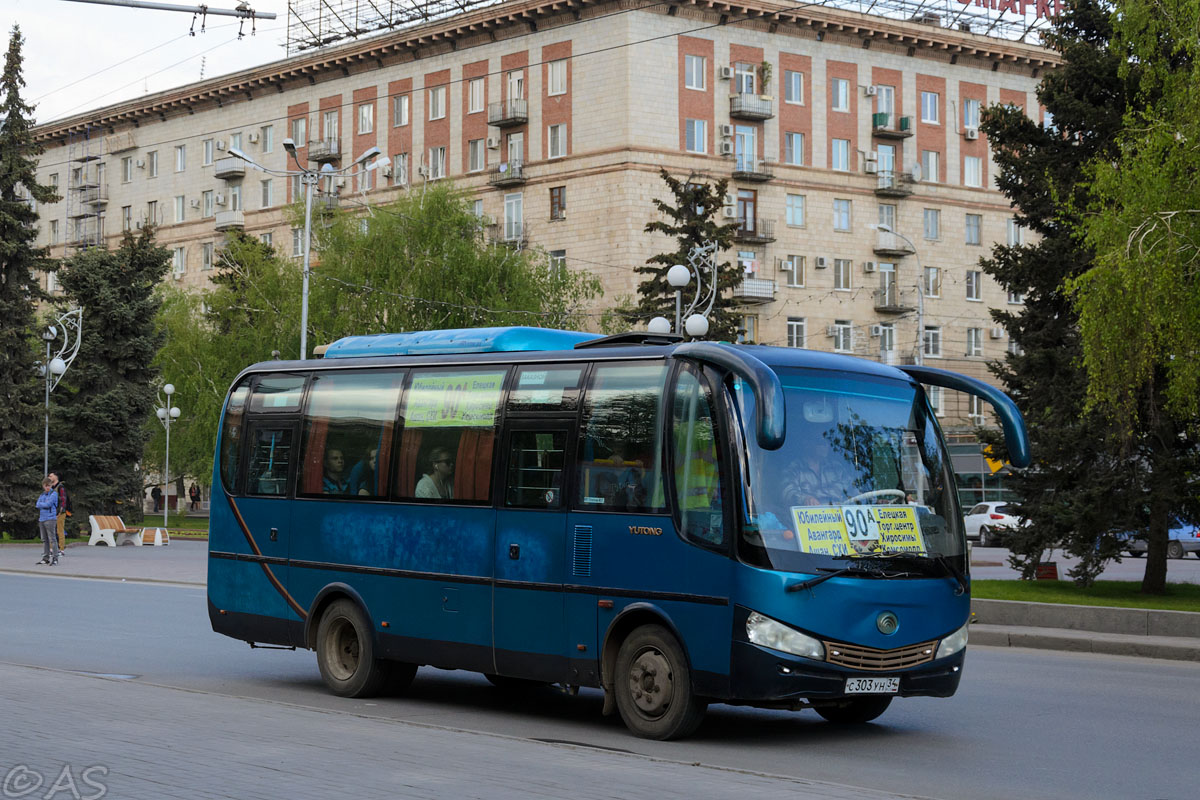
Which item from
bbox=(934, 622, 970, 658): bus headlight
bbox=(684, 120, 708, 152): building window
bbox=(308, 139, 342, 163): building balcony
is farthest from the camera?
bbox=(308, 139, 342, 163): building balcony

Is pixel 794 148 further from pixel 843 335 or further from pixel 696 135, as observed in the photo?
pixel 843 335

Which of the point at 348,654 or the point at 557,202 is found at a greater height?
the point at 557,202

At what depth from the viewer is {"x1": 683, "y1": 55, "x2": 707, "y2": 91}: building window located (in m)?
67.1

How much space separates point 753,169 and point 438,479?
57534 mm

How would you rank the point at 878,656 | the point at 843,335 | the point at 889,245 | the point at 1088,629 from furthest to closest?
the point at 889,245 < the point at 843,335 < the point at 1088,629 < the point at 878,656

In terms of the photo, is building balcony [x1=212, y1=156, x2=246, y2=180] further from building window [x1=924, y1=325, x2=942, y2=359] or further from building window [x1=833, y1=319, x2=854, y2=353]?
building window [x1=924, y1=325, x2=942, y2=359]

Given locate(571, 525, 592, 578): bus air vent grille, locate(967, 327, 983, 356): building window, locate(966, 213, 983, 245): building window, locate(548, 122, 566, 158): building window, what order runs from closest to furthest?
locate(571, 525, 592, 578): bus air vent grille, locate(548, 122, 566, 158): building window, locate(967, 327, 983, 356): building window, locate(966, 213, 983, 245): building window

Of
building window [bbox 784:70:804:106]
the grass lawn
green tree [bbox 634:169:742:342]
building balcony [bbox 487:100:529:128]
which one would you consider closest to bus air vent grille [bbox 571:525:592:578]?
the grass lawn

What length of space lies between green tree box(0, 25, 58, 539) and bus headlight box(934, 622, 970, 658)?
40400 mm

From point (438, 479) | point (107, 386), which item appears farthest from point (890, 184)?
point (438, 479)

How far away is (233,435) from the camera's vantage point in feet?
50.4

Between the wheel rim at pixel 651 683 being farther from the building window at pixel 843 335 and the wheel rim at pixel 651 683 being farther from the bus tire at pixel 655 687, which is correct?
the building window at pixel 843 335

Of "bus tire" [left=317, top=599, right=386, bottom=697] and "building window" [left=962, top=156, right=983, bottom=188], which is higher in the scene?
→ "building window" [left=962, top=156, right=983, bottom=188]

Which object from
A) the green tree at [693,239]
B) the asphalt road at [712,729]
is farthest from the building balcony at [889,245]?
the asphalt road at [712,729]
